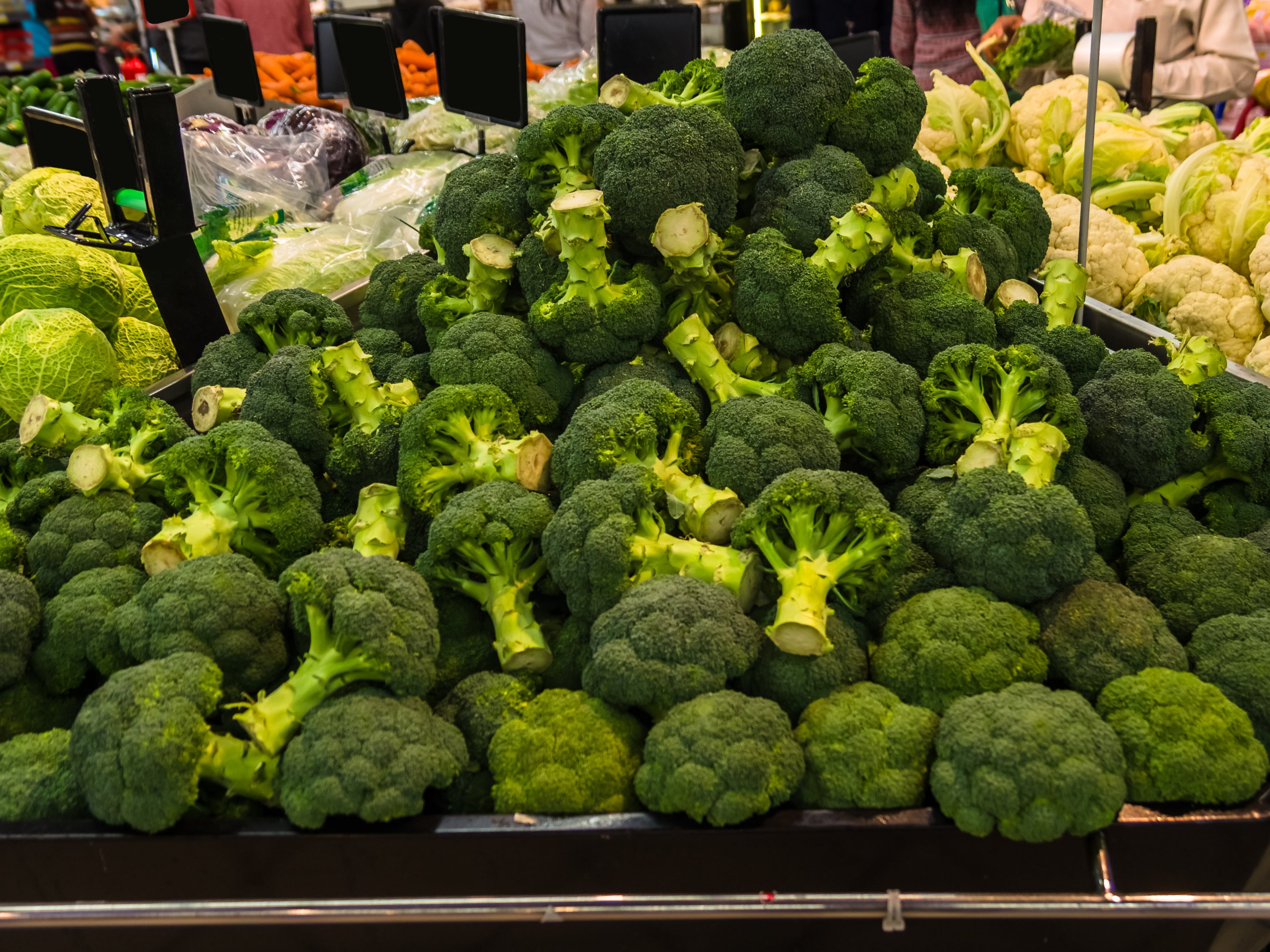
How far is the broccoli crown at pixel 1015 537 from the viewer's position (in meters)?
1.22

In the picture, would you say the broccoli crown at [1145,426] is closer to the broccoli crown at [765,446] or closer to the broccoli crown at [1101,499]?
the broccoli crown at [1101,499]

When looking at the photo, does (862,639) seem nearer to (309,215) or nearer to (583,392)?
(583,392)

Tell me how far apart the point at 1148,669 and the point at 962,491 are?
33 cm

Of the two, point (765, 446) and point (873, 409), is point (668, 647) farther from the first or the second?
point (873, 409)

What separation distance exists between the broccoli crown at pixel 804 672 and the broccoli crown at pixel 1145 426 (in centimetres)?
64

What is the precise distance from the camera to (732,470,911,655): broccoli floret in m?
1.22

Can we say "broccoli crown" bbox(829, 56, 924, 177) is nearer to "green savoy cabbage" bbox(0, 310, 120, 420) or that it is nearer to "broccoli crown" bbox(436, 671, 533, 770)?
"broccoli crown" bbox(436, 671, 533, 770)

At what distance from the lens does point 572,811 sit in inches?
42.3

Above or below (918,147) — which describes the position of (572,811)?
below

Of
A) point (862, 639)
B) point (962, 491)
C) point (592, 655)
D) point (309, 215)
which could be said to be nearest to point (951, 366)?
point (962, 491)

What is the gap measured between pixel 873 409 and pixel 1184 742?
0.61m

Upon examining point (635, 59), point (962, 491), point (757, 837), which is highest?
point (635, 59)

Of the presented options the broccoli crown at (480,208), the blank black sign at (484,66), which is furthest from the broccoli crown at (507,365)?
the blank black sign at (484,66)

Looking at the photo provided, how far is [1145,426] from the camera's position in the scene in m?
1.48
